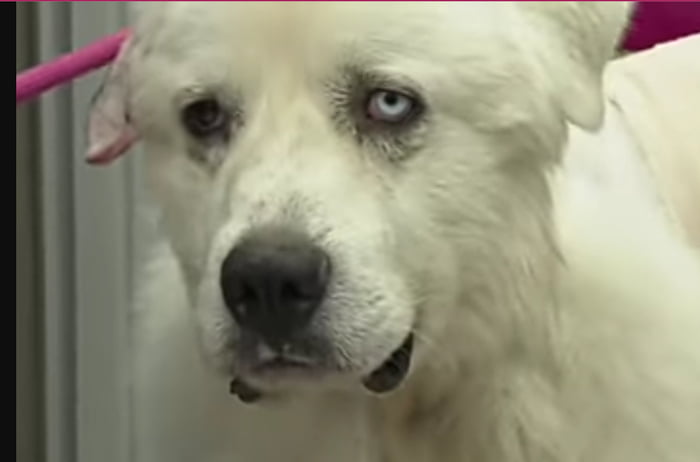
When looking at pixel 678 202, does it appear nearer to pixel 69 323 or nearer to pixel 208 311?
pixel 208 311

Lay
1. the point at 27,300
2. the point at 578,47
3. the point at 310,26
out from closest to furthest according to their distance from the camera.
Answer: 1. the point at 310,26
2. the point at 578,47
3. the point at 27,300

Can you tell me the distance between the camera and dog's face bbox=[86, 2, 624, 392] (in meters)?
1.02

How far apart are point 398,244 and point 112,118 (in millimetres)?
224

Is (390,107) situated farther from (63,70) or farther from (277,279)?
(63,70)

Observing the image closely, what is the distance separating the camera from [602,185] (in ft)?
4.23

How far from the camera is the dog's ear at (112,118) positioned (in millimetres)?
1149

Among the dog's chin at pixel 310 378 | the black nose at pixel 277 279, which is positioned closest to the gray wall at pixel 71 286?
the dog's chin at pixel 310 378

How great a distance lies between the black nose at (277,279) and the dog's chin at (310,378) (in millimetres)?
27

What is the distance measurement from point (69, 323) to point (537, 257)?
0.84m

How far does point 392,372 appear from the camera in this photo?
3.70ft

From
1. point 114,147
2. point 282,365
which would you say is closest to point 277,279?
point 282,365

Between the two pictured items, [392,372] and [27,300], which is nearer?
[392,372]

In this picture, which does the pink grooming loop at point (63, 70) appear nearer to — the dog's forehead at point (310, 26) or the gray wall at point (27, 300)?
the dog's forehead at point (310, 26)

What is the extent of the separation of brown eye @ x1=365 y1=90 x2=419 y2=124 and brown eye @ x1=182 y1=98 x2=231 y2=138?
82mm
